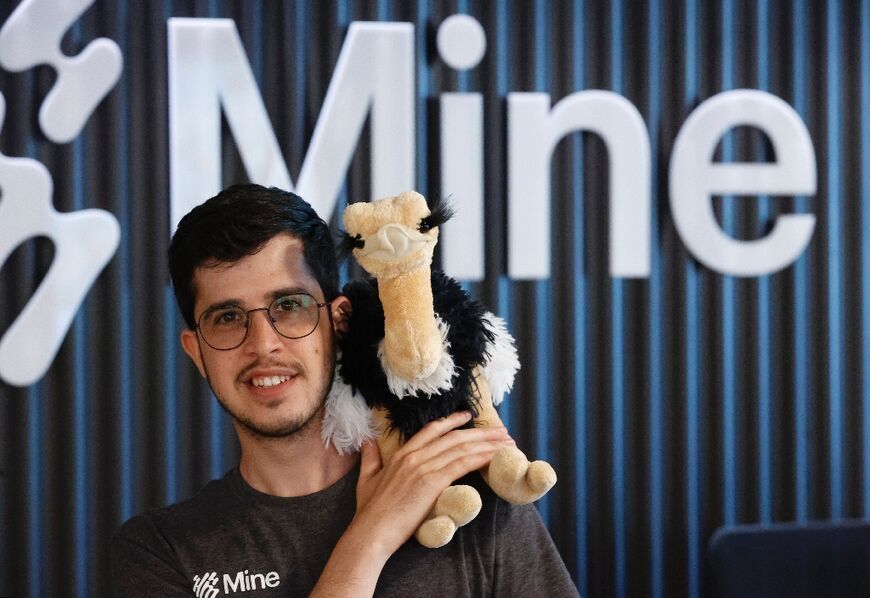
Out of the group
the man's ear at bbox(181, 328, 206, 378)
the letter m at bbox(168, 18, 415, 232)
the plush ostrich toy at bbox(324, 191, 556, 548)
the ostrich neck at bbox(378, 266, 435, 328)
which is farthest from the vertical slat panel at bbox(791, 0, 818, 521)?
the man's ear at bbox(181, 328, 206, 378)

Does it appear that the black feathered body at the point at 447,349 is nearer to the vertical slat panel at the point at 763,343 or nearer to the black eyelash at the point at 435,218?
the black eyelash at the point at 435,218

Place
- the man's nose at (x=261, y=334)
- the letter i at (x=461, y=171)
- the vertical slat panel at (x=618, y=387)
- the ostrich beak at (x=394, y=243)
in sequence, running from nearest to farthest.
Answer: the ostrich beak at (x=394, y=243)
the man's nose at (x=261, y=334)
the letter i at (x=461, y=171)
the vertical slat panel at (x=618, y=387)

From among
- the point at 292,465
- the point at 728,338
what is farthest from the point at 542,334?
the point at 292,465

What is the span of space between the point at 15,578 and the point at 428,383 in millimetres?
1733

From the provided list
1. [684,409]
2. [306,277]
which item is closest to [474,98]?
[684,409]

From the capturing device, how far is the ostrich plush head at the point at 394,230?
109 centimetres

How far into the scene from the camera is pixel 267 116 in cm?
244

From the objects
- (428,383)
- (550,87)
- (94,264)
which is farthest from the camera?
(550,87)

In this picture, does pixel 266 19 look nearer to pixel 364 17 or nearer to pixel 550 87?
pixel 364 17

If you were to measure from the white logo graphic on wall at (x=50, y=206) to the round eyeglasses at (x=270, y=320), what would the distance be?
1268 millimetres

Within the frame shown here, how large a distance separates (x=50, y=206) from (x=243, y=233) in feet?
4.47

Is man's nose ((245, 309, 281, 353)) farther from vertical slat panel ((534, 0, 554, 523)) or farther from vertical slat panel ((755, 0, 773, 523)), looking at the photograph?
vertical slat panel ((755, 0, 773, 523))

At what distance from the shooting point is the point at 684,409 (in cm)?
265

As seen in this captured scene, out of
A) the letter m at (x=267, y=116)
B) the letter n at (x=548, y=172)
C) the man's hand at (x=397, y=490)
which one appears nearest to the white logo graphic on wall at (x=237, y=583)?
the man's hand at (x=397, y=490)
